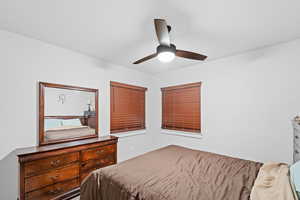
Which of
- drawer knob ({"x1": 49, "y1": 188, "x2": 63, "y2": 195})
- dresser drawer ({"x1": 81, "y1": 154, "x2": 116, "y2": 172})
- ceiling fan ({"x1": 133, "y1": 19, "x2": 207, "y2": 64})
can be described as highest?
ceiling fan ({"x1": 133, "y1": 19, "x2": 207, "y2": 64})

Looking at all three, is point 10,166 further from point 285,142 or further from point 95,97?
point 285,142

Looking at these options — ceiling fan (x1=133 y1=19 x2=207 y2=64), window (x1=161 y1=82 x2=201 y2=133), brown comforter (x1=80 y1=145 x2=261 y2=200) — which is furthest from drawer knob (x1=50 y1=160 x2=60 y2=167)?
window (x1=161 y1=82 x2=201 y2=133)

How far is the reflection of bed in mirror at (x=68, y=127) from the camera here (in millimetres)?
2252

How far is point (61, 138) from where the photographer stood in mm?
2348

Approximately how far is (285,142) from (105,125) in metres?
3.15

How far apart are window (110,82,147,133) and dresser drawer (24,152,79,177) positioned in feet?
3.64

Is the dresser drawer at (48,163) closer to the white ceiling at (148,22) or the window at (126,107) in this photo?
the window at (126,107)

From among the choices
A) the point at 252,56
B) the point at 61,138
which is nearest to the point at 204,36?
the point at 252,56

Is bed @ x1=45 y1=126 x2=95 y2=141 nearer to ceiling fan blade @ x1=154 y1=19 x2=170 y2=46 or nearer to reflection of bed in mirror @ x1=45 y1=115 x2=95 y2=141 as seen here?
reflection of bed in mirror @ x1=45 y1=115 x2=95 y2=141

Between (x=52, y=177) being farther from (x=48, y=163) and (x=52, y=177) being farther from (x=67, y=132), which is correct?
(x=67, y=132)

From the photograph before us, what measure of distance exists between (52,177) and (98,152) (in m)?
0.69

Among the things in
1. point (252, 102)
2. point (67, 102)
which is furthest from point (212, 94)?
point (67, 102)

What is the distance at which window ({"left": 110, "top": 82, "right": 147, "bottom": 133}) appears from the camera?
10.7 feet

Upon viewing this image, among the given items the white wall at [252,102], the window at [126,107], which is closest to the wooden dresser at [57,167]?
the window at [126,107]
